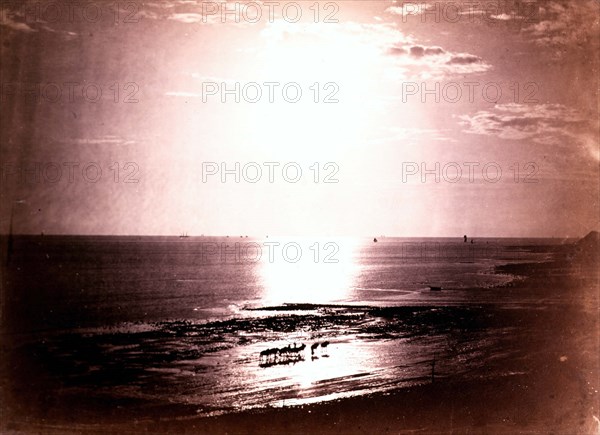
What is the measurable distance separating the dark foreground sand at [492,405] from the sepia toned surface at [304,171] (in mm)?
21

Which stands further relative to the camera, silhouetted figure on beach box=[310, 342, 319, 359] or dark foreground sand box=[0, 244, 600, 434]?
silhouetted figure on beach box=[310, 342, 319, 359]

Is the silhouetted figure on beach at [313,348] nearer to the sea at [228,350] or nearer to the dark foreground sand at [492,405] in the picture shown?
the sea at [228,350]

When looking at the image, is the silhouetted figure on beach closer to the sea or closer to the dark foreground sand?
the sea

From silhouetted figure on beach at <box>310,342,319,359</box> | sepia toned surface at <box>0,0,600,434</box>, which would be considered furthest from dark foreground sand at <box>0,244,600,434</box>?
silhouetted figure on beach at <box>310,342,319,359</box>

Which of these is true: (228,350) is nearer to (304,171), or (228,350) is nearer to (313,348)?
(313,348)

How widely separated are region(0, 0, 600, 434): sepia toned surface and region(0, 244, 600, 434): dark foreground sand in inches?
0.8

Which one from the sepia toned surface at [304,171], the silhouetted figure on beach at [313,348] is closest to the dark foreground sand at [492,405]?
the sepia toned surface at [304,171]

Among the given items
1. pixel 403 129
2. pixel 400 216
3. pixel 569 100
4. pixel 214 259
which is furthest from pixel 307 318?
pixel 214 259

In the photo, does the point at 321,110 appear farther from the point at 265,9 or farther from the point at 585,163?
the point at 585,163

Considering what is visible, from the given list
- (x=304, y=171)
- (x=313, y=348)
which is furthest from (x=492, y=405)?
(x=304, y=171)

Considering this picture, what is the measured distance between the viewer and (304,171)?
5.43 m

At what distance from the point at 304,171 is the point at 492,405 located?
3.01 m

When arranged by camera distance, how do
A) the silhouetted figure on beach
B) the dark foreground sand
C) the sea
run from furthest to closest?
the silhouetted figure on beach → the sea → the dark foreground sand

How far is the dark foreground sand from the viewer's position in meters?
4.76
